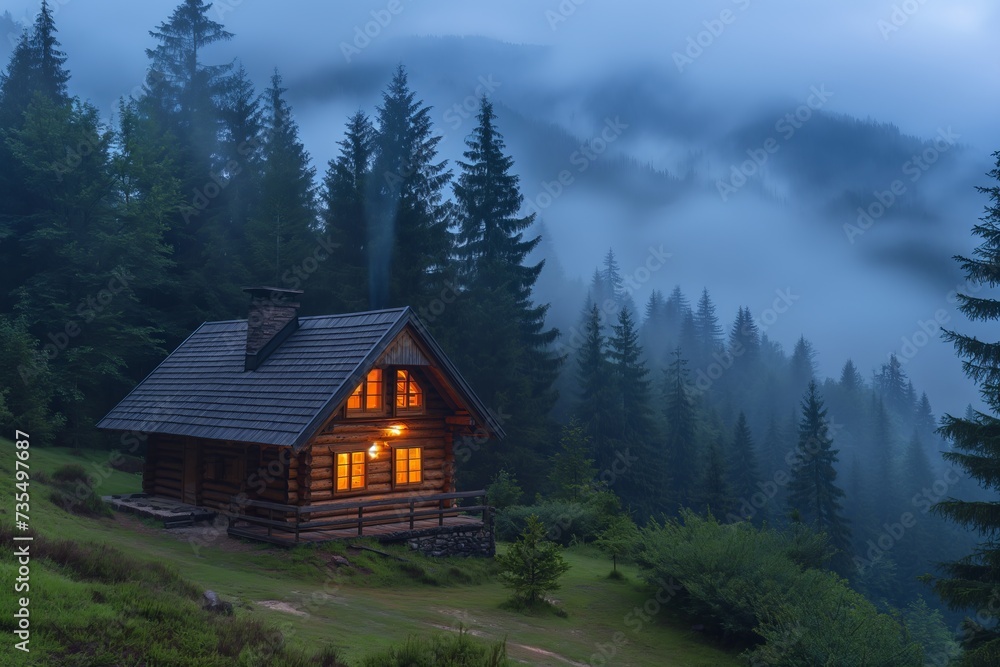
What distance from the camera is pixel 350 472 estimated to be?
852 inches

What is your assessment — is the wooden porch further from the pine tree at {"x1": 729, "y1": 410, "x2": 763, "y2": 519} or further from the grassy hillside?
the pine tree at {"x1": 729, "y1": 410, "x2": 763, "y2": 519}

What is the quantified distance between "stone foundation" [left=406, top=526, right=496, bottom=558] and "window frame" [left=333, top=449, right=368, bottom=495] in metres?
2.31

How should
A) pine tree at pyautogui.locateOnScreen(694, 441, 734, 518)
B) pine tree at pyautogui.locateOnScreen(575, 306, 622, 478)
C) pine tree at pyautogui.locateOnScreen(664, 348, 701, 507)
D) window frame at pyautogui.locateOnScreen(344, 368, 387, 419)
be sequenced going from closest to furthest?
window frame at pyautogui.locateOnScreen(344, 368, 387, 419) → pine tree at pyautogui.locateOnScreen(694, 441, 734, 518) → pine tree at pyautogui.locateOnScreen(575, 306, 622, 478) → pine tree at pyautogui.locateOnScreen(664, 348, 701, 507)

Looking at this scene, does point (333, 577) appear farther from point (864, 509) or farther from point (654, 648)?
point (864, 509)

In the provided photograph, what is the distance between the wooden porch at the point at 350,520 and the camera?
19.2m

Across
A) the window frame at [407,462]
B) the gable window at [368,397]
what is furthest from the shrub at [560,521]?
the gable window at [368,397]

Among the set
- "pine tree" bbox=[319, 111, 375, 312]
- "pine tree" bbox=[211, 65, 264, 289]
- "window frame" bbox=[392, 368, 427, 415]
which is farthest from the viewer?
"pine tree" bbox=[211, 65, 264, 289]

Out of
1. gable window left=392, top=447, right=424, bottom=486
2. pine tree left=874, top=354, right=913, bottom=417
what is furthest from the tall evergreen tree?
Result: pine tree left=874, top=354, right=913, bottom=417

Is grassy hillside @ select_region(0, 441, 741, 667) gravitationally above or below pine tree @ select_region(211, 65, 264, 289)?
below

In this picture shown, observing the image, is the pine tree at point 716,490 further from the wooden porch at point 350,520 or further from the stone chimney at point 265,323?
the stone chimney at point 265,323

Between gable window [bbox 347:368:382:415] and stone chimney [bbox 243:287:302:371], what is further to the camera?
stone chimney [bbox 243:287:302:371]

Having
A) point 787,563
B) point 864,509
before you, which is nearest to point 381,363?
point 787,563

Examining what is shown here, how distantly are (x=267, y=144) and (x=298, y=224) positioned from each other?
10.9m

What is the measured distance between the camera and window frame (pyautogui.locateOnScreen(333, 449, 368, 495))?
2119 centimetres
